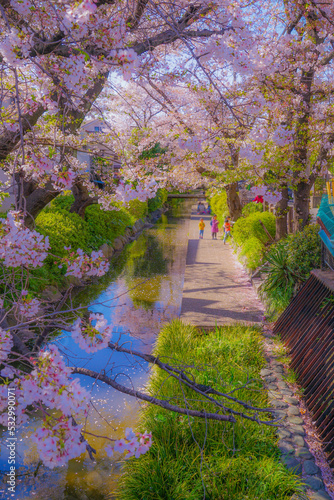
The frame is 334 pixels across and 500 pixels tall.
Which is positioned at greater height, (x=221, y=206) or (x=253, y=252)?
(x=221, y=206)

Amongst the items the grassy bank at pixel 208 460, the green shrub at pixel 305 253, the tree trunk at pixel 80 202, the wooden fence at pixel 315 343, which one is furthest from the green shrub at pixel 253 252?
the grassy bank at pixel 208 460

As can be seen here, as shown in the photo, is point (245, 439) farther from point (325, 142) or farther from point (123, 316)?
point (325, 142)

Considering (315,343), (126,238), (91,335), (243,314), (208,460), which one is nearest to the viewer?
(91,335)

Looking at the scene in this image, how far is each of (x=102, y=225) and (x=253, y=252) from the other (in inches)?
251

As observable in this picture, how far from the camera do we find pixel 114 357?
673 cm

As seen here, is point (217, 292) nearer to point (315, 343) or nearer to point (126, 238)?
point (315, 343)

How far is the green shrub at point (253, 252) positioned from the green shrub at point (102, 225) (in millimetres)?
4625

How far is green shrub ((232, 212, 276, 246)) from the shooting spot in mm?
12346

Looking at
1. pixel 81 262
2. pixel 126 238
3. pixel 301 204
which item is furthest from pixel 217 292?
pixel 126 238

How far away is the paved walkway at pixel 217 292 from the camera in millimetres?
7586

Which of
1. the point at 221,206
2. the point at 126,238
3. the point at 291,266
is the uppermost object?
the point at 221,206

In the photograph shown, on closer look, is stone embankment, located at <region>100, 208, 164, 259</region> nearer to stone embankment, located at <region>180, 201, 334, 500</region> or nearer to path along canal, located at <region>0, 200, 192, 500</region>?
path along canal, located at <region>0, 200, 192, 500</region>

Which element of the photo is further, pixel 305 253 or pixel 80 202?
pixel 80 202

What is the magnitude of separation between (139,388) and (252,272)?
5.70m
